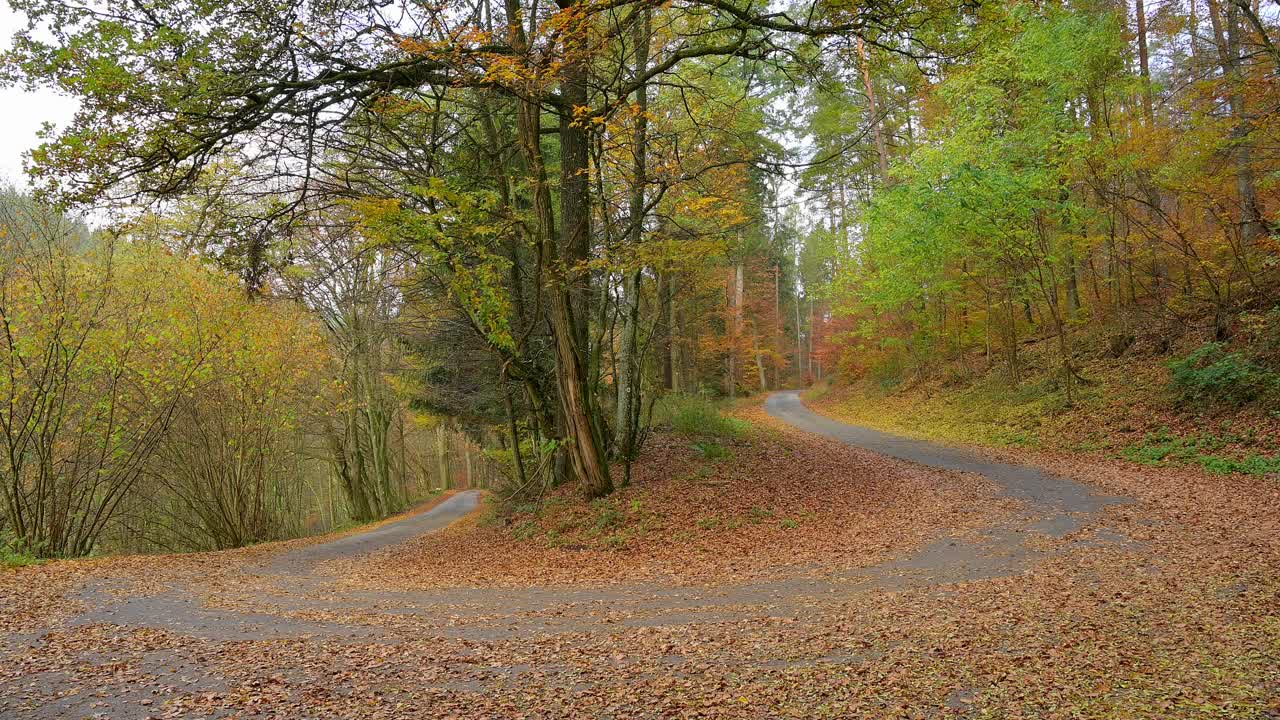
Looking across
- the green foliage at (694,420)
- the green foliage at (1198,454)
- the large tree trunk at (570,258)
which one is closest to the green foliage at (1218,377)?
the green foliage at (1198,454)

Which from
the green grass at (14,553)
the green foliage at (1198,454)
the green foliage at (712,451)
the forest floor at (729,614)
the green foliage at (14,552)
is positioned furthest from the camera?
the green foliage at (712,451)

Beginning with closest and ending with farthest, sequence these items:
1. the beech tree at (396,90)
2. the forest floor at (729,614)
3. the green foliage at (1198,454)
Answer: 1. the forest floor at (729,614)
2. the beech tree at (396,90)
3. the green foliage at (1198,454)

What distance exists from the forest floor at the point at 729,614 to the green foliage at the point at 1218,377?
8.90 ft

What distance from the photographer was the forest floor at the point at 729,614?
3562 millimetres

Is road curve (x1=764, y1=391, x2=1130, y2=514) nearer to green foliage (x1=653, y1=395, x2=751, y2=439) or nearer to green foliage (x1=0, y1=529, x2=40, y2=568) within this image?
green foliage (x1=653, y1=395, x2=751, y2=439)

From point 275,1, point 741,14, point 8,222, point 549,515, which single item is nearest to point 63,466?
point 8,222

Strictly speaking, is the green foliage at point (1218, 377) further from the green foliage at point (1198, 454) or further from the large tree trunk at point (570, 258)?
the large tree trunk at point (570, 258)

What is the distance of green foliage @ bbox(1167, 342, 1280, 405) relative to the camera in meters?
11.4

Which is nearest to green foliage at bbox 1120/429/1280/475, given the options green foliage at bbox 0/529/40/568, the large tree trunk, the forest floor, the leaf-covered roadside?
the forest floor

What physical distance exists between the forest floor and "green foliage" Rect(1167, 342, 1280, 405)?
8.90ft

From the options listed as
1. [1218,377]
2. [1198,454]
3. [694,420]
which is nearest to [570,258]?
[694,420]

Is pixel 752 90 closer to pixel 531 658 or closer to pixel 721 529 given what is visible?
pixel 721 529

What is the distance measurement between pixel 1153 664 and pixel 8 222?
15.4 m

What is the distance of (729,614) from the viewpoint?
5617 millimetres
